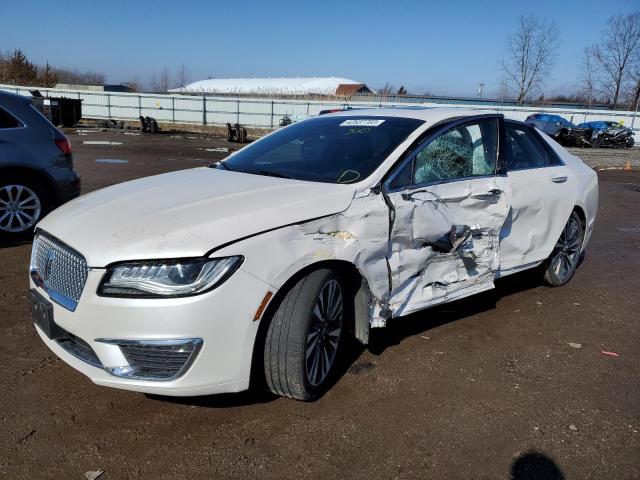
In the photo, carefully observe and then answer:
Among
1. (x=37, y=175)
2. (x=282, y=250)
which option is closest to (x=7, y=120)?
(x=37, y=175)

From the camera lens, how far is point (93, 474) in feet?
7.77

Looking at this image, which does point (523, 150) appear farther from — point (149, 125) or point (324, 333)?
point (149, 125)

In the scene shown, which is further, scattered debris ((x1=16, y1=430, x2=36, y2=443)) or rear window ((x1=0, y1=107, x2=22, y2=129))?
rear window ((x1=0, y1=107, x2=22, y2=129))

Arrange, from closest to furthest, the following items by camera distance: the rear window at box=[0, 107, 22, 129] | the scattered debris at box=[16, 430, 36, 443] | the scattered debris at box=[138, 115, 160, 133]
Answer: the scattered debris at box=[16, 430, 36, 443], the rear window at box=[0, 107, 22, 129], the scattered debris at box=[138, 115, 160, 133]

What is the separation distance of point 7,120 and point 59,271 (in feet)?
12.6

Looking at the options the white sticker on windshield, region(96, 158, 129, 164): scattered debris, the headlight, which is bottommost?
the headlight

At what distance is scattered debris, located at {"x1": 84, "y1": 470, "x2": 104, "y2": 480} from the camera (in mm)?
2350

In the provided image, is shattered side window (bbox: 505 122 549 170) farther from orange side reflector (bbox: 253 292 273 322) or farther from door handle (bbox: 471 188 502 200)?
orange side reflector (bbox: 253 292 273 322)

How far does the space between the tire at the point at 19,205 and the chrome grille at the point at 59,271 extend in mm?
3208

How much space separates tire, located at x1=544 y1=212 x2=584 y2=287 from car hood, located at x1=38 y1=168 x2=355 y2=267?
2893mm

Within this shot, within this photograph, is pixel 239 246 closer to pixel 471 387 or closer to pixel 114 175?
pixel 471 387

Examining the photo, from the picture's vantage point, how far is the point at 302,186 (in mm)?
3227

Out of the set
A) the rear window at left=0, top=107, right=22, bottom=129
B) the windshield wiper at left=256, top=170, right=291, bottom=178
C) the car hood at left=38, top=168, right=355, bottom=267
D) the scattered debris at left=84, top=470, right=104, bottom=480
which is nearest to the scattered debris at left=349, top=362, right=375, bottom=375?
the car hood at left=38, top=168, right=355, bottom=267

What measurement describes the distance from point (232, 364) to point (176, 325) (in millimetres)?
349
